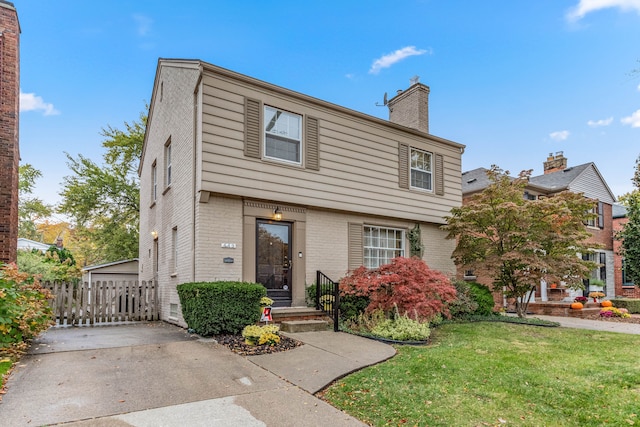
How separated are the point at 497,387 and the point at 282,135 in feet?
23.1

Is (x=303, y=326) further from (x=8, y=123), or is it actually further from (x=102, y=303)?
(x=8, y=123)

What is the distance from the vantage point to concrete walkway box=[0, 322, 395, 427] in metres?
3.47

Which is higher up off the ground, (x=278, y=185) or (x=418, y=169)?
(x=418, y=169)

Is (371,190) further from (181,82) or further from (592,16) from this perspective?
(592,16)

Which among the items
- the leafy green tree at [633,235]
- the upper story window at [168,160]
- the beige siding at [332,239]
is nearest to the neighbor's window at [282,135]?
the beige siding at [332,239]

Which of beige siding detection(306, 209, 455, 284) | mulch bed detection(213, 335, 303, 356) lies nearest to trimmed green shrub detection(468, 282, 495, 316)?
beige siding detection(306, 209, 455, 284)

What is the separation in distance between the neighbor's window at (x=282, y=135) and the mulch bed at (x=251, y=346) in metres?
4.28

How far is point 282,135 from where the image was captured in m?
9.46

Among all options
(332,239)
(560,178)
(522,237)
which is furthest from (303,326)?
(560,178)

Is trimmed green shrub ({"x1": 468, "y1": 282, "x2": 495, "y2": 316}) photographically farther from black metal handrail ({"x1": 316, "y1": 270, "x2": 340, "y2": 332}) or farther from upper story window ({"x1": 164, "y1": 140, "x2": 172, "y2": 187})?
upper story window ({"x1": 164, "y1": 140, "x2": 172, "y2": 187})

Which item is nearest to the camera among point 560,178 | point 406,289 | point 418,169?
point 406,289

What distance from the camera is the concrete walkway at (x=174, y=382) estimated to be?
11.4 feet

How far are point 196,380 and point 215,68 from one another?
6436 mm

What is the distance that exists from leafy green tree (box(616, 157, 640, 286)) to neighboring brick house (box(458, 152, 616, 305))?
41.3 inches
